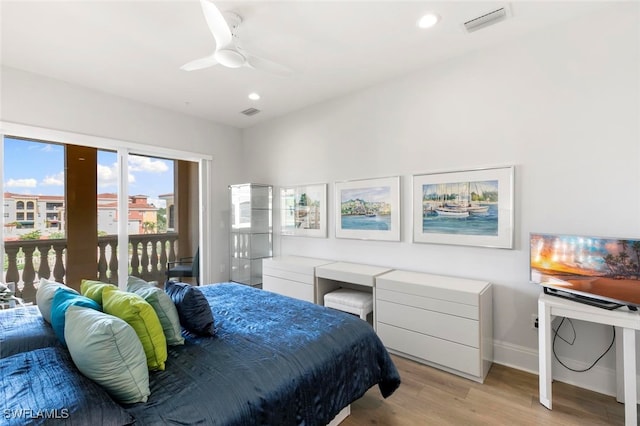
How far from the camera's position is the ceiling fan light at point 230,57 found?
2.04m

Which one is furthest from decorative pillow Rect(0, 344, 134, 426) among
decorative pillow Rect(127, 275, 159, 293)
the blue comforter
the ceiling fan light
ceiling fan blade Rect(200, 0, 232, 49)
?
the ceiling fan light

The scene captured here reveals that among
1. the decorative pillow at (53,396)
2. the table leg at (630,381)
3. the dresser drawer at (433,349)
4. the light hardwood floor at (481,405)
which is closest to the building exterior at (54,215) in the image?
the decorative pillow at (53,396)

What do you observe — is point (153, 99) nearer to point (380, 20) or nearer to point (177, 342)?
point (380, 20)

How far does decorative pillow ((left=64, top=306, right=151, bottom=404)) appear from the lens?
1.10 metres

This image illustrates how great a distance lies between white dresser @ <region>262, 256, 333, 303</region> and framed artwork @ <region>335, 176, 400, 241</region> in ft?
1.90

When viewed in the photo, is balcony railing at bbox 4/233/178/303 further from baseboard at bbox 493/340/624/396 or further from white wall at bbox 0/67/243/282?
baseboard at bbox 493/340/624/396

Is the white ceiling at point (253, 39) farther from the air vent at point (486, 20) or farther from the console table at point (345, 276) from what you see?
the console table at point (345, 276)

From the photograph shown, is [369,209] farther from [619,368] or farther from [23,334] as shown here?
[23,334]

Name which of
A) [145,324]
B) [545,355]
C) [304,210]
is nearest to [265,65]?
[145,324]

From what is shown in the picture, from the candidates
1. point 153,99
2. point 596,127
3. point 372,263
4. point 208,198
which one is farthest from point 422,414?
point 153,99

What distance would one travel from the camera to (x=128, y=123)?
364 cm

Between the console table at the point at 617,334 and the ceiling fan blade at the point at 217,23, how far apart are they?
2827 millimetres

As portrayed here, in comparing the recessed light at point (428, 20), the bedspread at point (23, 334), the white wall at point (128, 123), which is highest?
the recessed light at point (428, 20)

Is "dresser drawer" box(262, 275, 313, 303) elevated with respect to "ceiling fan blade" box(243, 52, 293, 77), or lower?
lower
